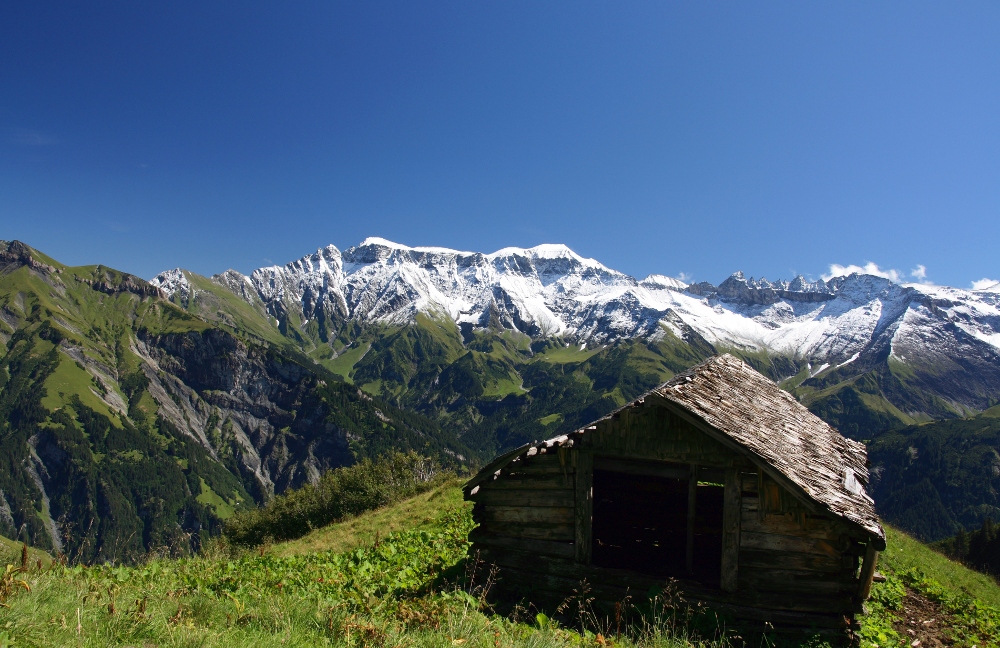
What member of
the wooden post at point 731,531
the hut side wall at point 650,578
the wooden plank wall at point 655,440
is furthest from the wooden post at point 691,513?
the wooden post at point 731,531

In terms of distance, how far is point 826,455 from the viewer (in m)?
16.2

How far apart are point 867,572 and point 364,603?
11.3m

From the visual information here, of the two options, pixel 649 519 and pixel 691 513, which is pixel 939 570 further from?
pixel 691 513

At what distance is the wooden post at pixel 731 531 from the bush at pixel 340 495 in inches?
1328

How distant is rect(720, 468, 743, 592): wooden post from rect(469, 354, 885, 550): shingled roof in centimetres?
97

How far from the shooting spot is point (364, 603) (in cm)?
873

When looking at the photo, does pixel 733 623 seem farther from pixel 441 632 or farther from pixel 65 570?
pixel 65 570

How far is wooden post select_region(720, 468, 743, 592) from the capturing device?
1274 cm

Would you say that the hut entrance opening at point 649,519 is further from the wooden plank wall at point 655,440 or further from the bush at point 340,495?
the bush at point 340,495

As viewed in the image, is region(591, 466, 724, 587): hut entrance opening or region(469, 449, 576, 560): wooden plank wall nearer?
region(469, 449, 576, 560): wooden plank wall

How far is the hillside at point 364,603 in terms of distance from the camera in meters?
5.67

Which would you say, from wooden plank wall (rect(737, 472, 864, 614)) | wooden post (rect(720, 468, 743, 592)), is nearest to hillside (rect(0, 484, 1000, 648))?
wooden plank wall (rect(737, 472, 864, 614))

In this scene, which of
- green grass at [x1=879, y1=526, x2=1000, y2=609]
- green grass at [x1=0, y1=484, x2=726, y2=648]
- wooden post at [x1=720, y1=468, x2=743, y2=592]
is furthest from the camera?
green grass at [x1=879, y1=526, x2=1000, y2=609]

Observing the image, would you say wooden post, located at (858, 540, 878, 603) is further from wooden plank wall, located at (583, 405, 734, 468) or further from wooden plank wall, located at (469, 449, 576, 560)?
wooden plank wall, located at (469, 449, 576, 560)
